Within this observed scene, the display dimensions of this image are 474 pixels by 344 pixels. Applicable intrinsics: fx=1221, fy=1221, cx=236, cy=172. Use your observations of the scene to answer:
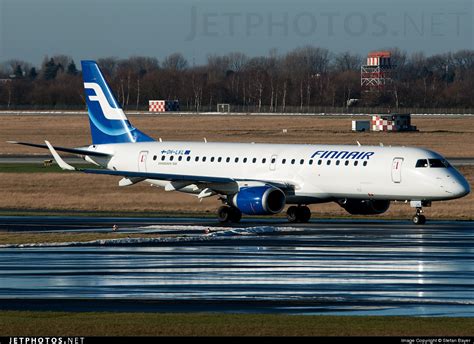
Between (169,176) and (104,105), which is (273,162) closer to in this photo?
(169,176)

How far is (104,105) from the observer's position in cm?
6319

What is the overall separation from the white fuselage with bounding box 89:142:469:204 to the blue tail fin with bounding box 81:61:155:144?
164cm

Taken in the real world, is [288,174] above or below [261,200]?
above

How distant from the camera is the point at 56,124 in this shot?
164 m

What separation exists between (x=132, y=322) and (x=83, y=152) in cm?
3737

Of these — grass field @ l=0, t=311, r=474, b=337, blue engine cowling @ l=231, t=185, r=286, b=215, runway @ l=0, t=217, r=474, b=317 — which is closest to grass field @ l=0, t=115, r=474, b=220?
blue engine cowling @ l=231, t=185, r=286, b=215

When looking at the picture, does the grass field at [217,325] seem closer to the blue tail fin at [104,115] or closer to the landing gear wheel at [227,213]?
the landing gear wheel at [227,213]

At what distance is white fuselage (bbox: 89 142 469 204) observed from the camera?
170 feet

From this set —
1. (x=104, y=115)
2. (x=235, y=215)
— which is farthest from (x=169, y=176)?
(x=104, y=115)

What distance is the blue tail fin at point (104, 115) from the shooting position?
62.4 meters

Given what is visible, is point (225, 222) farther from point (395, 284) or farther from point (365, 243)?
point (395, 284)

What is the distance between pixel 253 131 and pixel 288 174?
90291mm

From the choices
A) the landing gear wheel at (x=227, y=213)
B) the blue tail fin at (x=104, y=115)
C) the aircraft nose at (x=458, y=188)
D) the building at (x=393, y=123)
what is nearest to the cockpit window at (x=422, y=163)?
the aircraft nose at (x=458, y=188)

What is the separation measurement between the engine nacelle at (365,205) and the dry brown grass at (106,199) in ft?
18.2
